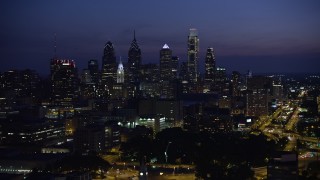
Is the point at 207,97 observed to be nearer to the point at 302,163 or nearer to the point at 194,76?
the point at 194,76

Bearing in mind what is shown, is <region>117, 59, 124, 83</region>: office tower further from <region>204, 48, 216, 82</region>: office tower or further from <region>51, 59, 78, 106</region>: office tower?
<region>204, 48, 216, 82</region>: office tower

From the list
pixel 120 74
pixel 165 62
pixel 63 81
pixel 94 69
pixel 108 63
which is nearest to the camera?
pixel 63 81

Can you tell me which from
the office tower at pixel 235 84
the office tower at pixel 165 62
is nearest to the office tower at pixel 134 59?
the office tower at pixel 165 62

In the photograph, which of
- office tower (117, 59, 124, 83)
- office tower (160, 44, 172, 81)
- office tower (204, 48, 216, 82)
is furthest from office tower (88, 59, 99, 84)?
office tower (204, 48, 216, 82)

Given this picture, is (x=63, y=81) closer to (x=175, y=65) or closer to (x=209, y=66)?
(x=175, y=65)

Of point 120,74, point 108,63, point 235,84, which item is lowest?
point 235,84

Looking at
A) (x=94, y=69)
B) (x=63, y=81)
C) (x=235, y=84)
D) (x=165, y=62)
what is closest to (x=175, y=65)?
(x=165, y=62)

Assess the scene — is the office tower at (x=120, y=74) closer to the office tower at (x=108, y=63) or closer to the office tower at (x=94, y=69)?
the office tower at (x=108, y=63)
